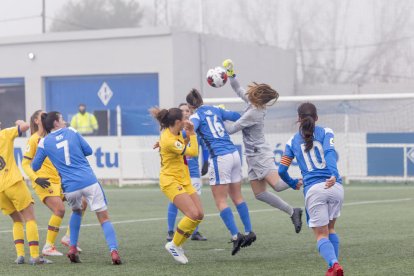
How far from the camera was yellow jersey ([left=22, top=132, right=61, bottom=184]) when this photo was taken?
12.0 m

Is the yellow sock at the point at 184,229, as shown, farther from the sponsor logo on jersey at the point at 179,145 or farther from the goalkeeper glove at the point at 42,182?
the goalkeeper glove at the point at 42,182

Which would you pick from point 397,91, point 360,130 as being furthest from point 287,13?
point 360,130

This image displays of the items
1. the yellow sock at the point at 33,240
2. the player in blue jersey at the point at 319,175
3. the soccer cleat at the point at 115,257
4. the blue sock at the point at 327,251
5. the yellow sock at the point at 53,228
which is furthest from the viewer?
the yellow sock at the point at 53,228

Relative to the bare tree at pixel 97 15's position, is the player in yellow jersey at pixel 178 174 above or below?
below

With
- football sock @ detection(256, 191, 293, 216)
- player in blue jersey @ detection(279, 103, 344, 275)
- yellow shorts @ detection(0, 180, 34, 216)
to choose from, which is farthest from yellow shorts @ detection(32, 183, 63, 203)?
player in blue jersey @ detection(279, 103, 344, 275)

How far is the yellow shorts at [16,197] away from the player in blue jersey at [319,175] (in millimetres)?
3515

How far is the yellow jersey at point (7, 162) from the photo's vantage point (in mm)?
11797

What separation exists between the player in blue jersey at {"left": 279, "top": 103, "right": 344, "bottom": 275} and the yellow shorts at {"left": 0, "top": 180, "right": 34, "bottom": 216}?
3.51 metres

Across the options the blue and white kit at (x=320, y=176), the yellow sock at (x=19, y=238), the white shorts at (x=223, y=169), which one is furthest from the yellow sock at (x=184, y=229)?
the blue and white kit at (x=320, y=176)

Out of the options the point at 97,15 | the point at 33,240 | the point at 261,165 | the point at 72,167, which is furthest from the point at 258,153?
the point at 97,15

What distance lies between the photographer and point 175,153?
11.6m

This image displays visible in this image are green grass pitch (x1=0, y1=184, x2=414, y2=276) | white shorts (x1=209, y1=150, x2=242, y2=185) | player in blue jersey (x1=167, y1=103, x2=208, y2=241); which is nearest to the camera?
green grass pitch (x1=0, y1=184, x2=414, y2=276)

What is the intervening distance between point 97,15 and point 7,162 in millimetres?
49073

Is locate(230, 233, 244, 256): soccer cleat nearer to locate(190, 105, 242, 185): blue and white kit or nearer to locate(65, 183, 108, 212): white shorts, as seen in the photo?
locate(190, 105, 242, 185): blue and white kit
